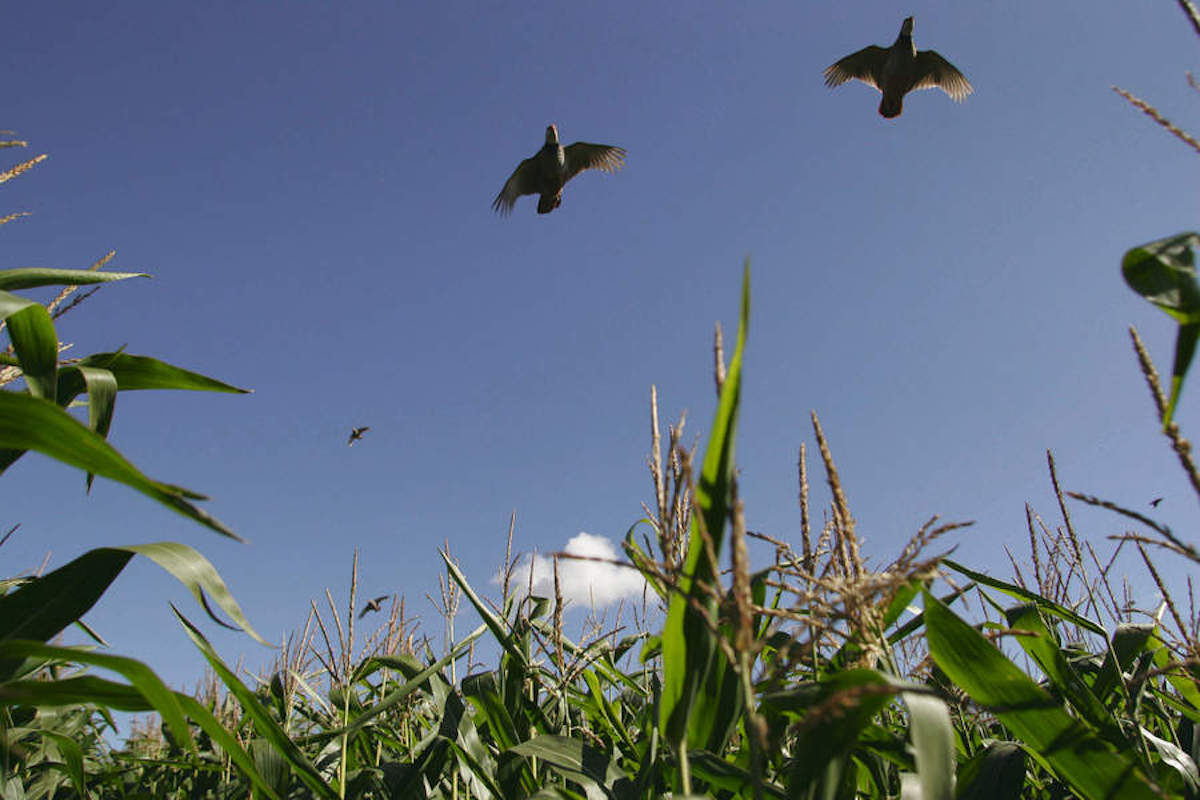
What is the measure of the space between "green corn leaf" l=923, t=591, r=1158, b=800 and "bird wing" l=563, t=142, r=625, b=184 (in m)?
6.75

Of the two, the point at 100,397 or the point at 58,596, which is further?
the point at 100,397

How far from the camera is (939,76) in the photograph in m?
7.53

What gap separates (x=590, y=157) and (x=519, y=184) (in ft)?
2.84

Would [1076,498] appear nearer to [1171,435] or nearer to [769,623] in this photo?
[1171,435]

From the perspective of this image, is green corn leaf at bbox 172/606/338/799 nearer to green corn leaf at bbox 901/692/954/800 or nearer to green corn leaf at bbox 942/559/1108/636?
green corn leaf at bbox 901/692/954/800

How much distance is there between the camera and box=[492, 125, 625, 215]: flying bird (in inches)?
259

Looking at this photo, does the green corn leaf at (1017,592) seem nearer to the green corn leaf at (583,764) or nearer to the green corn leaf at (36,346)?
the green corn leaf at (583,764)

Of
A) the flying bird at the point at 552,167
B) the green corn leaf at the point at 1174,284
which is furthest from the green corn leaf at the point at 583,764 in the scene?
the flying bird at the point at 552,167

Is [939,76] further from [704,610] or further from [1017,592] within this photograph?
[704,610]

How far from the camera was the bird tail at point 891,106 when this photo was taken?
→ 6.85 m

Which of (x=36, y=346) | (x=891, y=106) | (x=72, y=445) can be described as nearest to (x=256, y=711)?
(x=72, y=445)

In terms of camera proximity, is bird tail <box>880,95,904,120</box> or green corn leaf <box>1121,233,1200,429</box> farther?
bird tail <box>880,95,904,120</box>

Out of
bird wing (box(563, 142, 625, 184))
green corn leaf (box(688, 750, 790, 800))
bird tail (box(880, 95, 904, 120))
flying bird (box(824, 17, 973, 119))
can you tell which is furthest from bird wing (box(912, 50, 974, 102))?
green corn leaf (box(688, 750, 790, 800))

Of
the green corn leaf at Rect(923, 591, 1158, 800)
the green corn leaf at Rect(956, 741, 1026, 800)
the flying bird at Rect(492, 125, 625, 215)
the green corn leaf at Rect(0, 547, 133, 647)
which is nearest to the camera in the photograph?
the green corn leaf at Rect(923, 591, 1158, 800)
